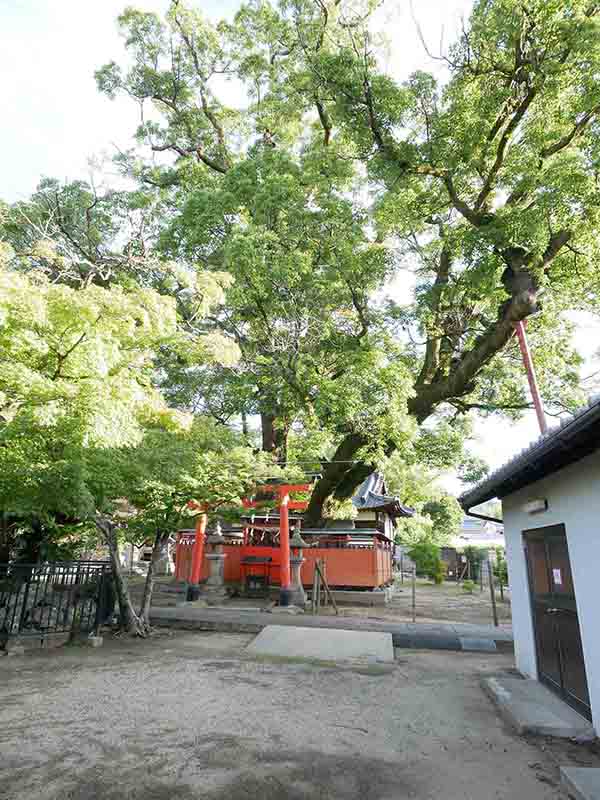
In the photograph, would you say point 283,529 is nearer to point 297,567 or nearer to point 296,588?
point 297,567

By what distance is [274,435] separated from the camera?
1595cm

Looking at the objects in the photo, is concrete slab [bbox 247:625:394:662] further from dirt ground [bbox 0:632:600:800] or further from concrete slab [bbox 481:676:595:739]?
concrete slab [bbox 481:676:595:739]

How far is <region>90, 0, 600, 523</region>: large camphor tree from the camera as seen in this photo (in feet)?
32.7

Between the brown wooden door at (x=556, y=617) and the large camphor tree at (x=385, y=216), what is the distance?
555cm

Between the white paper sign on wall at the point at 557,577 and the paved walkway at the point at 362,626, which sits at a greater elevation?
the white paper sign on wall at the point at 557,577

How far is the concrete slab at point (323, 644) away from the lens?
7598mm

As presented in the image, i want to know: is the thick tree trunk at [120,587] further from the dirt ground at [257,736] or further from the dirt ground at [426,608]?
the dirt ground at [426,608]

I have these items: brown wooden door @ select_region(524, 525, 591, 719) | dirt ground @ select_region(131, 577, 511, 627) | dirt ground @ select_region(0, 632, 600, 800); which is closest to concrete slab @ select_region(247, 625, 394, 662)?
dirt ground @ select_region(0, 632, 600, 800)

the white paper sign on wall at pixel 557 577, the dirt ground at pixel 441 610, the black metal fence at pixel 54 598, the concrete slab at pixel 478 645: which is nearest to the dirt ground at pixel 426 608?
the dirt ground at pixel 441 610

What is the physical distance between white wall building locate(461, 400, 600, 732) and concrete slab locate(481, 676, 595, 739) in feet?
0.41

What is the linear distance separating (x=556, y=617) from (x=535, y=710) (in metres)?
1.07

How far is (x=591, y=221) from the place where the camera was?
980 cm

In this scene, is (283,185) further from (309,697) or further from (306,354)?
(309,697)

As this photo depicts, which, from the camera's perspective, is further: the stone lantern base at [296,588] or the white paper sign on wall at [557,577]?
the stone lantern base at [296,588]
